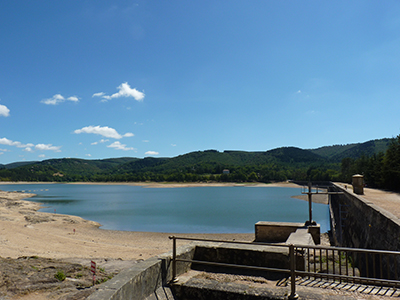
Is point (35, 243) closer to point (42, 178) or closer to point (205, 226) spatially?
point (205, 226)

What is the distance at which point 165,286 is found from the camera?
457cm

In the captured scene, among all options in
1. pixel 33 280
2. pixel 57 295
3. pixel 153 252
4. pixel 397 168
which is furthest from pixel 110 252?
pixel 397 168

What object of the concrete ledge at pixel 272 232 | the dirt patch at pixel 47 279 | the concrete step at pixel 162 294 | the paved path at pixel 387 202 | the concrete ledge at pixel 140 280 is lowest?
the dirt patch at pixel 47 279

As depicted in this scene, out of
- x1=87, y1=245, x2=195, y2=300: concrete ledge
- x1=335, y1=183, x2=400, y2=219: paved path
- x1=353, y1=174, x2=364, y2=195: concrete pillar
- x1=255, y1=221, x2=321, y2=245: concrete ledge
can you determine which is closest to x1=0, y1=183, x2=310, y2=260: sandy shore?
x1=255, y1=221, x2=321, y2=245: concrete ledge

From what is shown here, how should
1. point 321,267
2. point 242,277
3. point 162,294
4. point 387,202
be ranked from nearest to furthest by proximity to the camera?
1. point 162,294
2. point 242,277
3. point 321,267
4. point 387,202

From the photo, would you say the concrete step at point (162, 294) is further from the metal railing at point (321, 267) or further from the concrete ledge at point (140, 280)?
the metal railing at point (321, 267)

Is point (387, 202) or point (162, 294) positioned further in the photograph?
point (387, 202)

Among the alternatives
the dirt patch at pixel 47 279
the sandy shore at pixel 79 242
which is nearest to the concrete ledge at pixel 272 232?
the dirt patch at pixel 47 279

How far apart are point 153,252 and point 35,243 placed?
804cm

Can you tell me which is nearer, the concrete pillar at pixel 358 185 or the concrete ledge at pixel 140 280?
the concrete ledge at pixel 140 280

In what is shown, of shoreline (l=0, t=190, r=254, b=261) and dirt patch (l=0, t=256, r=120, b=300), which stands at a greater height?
dirt patch (l=0, t=256, r=120, b=300)

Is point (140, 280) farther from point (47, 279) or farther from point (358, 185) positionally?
point (358, 185)

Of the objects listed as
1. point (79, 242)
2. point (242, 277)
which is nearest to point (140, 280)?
point (242, 277)

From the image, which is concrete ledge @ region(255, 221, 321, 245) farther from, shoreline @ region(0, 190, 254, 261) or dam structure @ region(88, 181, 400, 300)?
shoreline @ region(0, 190, 254, 261)
